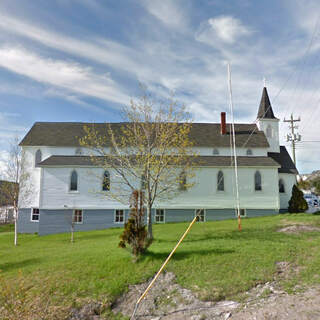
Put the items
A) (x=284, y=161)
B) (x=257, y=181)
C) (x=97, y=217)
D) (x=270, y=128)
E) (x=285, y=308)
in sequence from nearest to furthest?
1. (x=285, y=308)
2. (x=97, y=217)
3. (x=257, y=181)
4. (x=284, y=161)
5. (x=270, y=128)

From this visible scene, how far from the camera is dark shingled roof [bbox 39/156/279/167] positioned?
2552 centimetres

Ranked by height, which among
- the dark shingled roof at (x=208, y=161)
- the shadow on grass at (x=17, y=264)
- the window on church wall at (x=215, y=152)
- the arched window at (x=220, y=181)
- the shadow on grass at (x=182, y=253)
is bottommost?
the shadow on grass at (x=17, y=264)

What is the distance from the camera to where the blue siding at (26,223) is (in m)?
27.2

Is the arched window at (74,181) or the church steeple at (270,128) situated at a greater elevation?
the church steeple at (270,128)

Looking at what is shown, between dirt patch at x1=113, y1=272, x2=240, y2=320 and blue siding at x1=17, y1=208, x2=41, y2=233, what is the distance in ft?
71.5

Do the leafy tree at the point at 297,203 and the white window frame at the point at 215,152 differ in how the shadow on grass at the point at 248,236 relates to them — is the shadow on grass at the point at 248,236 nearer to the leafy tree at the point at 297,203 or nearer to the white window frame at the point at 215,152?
the leafy tree at the point at 297,203

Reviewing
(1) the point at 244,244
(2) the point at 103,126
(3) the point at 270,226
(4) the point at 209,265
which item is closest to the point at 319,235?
(3) the point at 270,226

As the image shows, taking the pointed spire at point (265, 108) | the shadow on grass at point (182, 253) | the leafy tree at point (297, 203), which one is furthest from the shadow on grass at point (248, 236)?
the pointed spire at point (265, 108)

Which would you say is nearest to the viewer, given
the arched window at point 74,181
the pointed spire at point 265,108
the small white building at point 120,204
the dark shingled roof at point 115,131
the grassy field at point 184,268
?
the grassy field at point 184,268

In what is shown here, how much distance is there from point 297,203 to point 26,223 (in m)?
27.9

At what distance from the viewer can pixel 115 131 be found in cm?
2931

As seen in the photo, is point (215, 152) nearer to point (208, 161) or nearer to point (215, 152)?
point (215, 152)

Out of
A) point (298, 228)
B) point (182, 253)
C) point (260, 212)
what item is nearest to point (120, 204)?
point (260, 212)

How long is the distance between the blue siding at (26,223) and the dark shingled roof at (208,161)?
6086 mm
